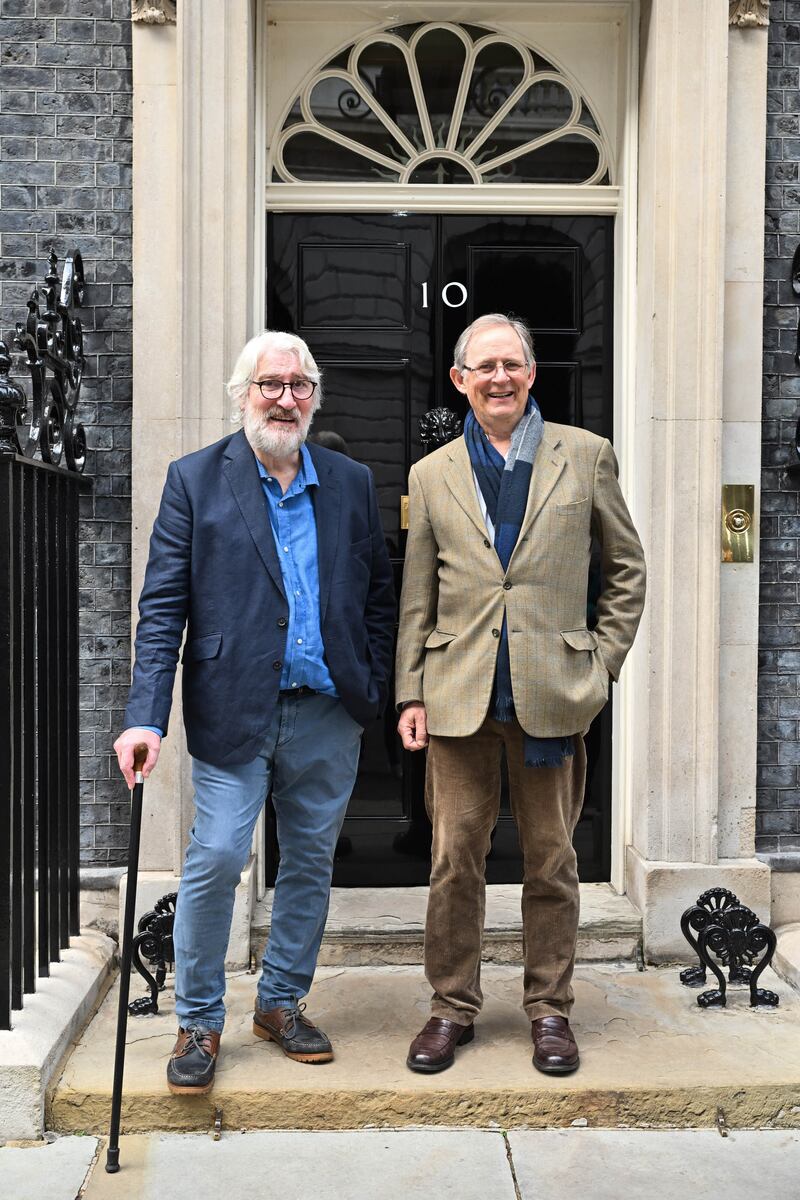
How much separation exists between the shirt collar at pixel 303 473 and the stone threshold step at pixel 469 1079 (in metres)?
1.72

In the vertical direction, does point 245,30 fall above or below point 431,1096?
above

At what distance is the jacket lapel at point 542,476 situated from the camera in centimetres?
363

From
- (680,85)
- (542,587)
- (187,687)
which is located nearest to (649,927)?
(542,587)

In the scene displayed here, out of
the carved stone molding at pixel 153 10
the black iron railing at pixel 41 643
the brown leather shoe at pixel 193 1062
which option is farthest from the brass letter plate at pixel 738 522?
the carved stone molding at pixel 153 10

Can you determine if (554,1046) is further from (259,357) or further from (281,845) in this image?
(259,357)

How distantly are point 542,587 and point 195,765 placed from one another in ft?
3.71

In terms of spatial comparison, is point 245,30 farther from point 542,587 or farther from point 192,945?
point 192,945

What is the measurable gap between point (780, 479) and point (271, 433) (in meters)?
2.28

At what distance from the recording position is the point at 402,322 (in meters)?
5.06

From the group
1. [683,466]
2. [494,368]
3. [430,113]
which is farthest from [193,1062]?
[430,113]

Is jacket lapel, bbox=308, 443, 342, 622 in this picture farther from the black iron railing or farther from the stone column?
the stone column

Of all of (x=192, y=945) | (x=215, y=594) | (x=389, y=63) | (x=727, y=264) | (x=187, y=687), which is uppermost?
(x=389, y=63)

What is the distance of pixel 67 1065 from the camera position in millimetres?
3768

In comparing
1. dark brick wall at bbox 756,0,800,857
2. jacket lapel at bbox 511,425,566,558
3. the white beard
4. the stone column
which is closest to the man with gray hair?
jacket lapel at bbox 511,425,566,558
